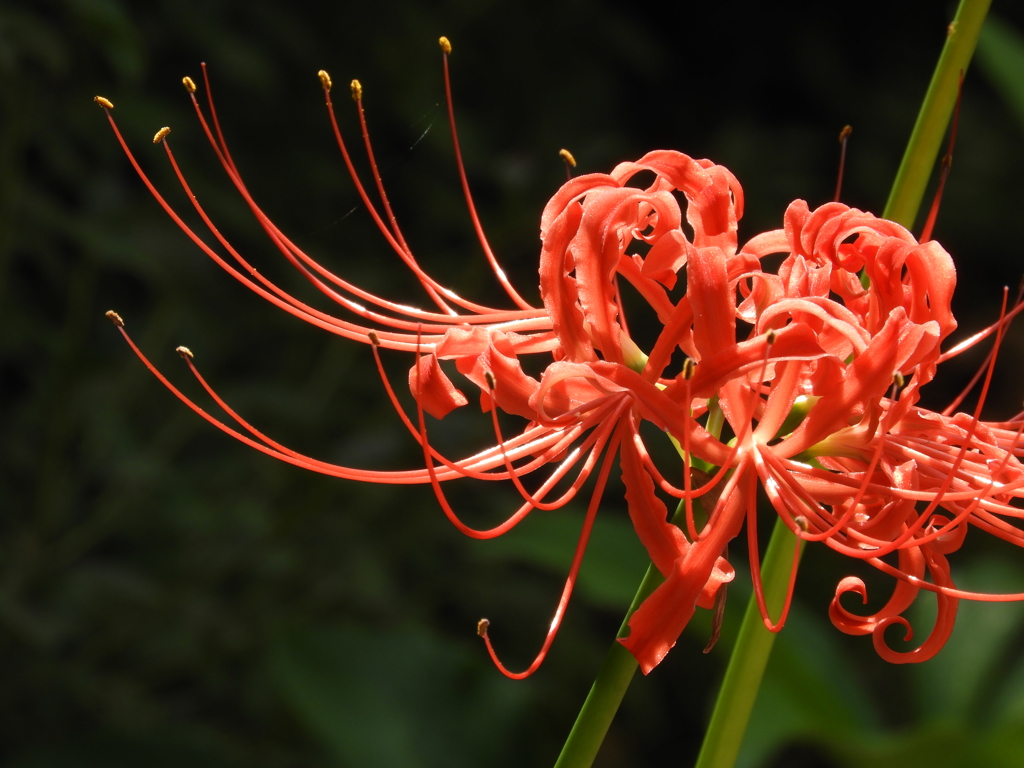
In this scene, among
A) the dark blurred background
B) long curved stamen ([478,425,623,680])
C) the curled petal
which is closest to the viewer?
long curved stamen ([478,425,623,680])

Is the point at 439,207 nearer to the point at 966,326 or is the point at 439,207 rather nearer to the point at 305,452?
the point at 305,452

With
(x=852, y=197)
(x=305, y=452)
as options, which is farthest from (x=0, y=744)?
(x=852, y=197)

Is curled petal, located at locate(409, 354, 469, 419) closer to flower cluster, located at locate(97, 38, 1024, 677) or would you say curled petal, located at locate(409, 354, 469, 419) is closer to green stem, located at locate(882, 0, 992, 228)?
flower cluster, located at locate(97, 38, 1024, 677)

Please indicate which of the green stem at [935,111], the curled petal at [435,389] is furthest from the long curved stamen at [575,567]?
the green stem at [935,111]

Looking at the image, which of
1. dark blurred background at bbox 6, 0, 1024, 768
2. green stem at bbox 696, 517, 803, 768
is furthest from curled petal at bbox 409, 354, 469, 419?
dark blurred background at bbox 6, 0, 1024, 768

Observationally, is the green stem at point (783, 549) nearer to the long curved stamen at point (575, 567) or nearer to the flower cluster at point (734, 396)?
the flower cluster at point (734, 396)
